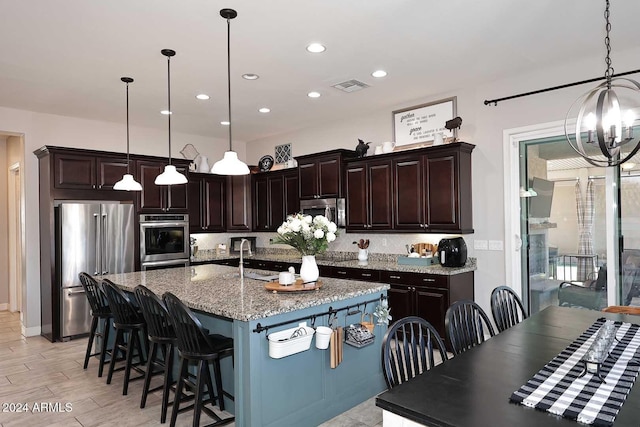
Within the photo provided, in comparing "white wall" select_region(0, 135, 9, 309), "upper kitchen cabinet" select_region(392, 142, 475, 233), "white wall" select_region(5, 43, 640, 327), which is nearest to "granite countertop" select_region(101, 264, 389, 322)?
"upper kitchen cabinet" select_region(392, 142, 475, 233)

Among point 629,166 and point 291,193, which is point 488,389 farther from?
point 291,193

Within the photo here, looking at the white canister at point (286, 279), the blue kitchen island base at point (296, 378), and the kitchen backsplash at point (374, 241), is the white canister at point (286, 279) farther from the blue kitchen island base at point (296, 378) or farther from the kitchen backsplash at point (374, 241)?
the kitchen backsplash at point (374, 241)

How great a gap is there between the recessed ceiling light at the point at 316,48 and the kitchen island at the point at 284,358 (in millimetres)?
2068

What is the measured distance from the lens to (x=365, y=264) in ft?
17.5

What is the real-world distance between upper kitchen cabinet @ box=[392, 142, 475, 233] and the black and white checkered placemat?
2.62 m

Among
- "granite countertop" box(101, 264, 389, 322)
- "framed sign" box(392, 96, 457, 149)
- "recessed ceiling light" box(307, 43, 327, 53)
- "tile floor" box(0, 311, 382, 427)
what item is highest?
"recessed ceiling light" box(307, 43, 327, 53)

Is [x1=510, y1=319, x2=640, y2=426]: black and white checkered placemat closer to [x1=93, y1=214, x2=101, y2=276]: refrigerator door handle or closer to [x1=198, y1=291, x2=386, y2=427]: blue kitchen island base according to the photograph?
[x1=198, y1=291, x2=386, y2=427]: blue kitchen island base

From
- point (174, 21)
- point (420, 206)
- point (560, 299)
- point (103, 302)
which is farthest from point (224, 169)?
point (560, 299)

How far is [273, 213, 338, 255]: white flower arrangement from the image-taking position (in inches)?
125

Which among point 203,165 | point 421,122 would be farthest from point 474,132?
point 203,165

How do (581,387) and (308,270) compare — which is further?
(308,270)

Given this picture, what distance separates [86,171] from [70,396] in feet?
10.0

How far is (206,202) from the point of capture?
23.5ft

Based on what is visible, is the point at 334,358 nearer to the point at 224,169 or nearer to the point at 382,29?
the point at 224,169
